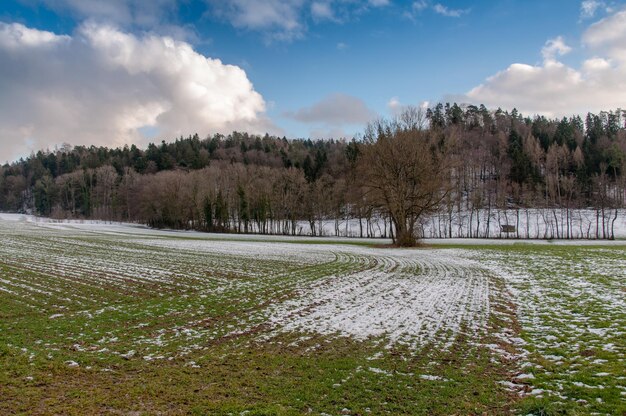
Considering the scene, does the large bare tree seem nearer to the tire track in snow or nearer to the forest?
the forest

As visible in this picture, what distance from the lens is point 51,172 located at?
571ft

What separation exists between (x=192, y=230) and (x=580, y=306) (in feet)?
283

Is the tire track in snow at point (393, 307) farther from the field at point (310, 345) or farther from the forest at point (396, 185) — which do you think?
the forest at point (396, 185)

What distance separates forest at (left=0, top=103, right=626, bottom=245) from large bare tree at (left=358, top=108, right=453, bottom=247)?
0.12 metres

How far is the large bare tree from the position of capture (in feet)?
142

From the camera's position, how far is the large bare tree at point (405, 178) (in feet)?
142

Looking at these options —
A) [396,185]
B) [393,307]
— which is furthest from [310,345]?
[396,185]

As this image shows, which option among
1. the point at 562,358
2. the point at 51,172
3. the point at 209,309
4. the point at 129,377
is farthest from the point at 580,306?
the point at 51,172

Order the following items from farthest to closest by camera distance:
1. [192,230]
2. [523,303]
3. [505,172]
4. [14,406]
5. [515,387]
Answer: [505,172], [192,230], [523,303], [515,387], [14,406]

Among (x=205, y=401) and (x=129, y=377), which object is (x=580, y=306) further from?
(x=129, y=377)

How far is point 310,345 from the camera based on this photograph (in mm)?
9641

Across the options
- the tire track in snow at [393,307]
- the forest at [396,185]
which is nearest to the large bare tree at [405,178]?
the forest at [396,185]

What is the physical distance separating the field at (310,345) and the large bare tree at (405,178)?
25.0 metres

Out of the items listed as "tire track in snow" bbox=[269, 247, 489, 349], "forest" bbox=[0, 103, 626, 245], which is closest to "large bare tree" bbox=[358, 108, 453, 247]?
"forest" bbox=[0, 103, 626, 245]
